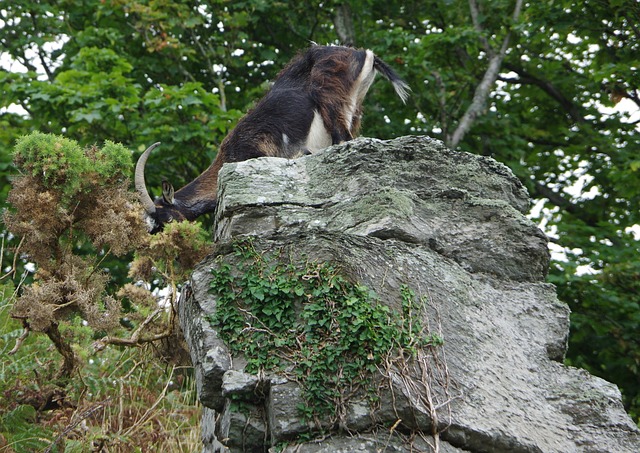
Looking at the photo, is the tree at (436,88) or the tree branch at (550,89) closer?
the tree at (436,88)

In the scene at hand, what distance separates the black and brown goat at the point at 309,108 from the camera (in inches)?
322

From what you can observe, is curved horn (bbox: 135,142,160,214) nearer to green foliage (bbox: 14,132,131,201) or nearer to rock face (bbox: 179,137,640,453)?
green foliage (bbox: 14,132,131,201)

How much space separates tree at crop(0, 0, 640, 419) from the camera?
11352 millimetres

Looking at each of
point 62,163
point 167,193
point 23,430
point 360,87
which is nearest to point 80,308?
point 23,430

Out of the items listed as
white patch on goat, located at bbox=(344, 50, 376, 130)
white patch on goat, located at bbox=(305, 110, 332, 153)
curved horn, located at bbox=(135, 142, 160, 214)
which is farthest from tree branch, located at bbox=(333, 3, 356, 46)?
white patch on goat, located at bbox=(305, 110, 332, 153)

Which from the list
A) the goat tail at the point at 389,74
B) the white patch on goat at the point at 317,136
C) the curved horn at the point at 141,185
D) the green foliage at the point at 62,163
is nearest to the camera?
the green foliage at the point at 62,163

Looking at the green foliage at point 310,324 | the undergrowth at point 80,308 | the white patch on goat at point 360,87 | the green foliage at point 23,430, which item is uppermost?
the white patch on goat at point 360,87

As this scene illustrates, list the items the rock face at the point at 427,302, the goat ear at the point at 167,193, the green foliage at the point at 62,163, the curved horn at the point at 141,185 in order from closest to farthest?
the rock face at the point at 427,302
the green foliage at the point at 62,163
the curved horn at the point at 141,185
the goat ear at the point at 167,193

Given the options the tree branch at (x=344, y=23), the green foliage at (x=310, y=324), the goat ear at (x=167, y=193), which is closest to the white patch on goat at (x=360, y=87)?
the goat ear at (x=167, y=193)

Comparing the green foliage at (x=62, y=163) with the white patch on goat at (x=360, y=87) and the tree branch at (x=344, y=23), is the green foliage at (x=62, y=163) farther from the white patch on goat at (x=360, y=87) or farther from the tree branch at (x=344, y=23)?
the tree branch at (x=344, y=23)

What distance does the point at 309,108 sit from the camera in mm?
8258

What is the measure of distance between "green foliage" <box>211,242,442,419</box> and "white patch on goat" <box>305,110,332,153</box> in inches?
140

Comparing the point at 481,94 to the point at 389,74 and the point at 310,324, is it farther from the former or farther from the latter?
the point at 310,324

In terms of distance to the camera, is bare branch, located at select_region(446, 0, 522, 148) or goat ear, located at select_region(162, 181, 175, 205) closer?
goat ear, located at select_region(162, 181, 175, 205)
